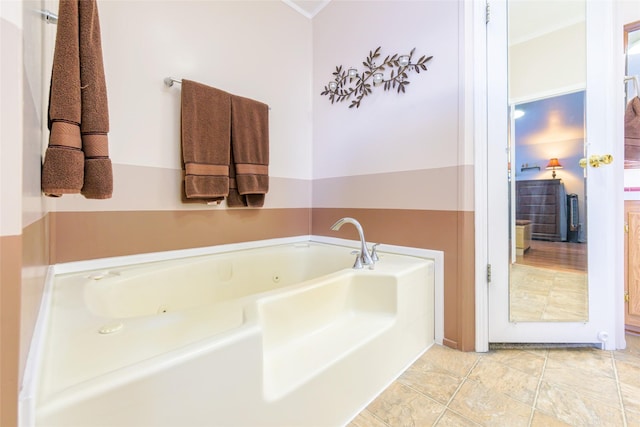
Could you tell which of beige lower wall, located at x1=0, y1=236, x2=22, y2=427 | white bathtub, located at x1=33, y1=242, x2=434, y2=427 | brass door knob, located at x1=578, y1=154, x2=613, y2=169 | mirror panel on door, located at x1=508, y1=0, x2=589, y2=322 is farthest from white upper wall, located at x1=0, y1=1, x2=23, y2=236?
brass door knob, located at x1=578, y1=154, x2=613, y2=169

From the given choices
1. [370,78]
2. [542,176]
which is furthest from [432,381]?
[370,78]

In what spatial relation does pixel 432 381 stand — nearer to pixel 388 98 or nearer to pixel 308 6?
pixel 388 98

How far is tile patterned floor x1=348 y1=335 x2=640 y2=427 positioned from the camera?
1.00m

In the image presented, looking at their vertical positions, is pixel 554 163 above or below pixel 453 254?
above

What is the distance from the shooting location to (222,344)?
696 millimetres

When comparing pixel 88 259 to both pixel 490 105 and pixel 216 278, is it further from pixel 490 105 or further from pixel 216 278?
pixel 490 105

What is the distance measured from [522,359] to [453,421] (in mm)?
662

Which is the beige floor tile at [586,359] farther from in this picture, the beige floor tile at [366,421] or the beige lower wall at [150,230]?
the beige lower wall at [150,230]

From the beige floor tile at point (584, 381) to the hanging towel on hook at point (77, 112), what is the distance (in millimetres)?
1908

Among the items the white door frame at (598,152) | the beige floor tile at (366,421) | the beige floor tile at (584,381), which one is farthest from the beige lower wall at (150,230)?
the beige floor tile at (584,381)

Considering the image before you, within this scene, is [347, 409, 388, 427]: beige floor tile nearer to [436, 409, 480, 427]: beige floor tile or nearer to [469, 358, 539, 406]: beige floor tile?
[436, 409, 480, 427]: beige floor tile

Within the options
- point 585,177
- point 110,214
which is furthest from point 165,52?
point 585,177

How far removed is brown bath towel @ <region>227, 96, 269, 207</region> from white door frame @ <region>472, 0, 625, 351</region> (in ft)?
4.26

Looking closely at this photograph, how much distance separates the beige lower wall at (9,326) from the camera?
418mm
